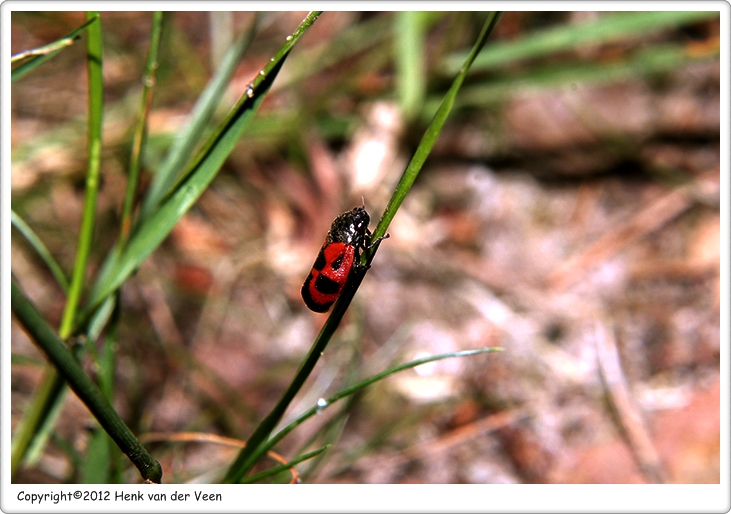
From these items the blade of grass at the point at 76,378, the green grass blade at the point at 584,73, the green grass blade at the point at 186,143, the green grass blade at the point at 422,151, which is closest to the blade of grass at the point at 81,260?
the green grass blade at the point at 186,143

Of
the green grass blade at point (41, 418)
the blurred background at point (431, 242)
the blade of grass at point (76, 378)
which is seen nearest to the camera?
the blade of grass at point (76, 378)

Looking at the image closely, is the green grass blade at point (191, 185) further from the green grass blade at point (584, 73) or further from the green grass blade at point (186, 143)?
the green grass blade at point (584, 73)

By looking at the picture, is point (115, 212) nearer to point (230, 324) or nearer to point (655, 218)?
point (230, 324)

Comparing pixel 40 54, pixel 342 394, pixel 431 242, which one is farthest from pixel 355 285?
pixel 431 242

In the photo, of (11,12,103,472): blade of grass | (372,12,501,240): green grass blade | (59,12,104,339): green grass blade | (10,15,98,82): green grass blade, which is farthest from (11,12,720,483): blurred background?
(10,15,98,82): green grass blade

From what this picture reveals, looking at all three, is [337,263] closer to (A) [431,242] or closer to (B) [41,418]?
(B) [41,418]
